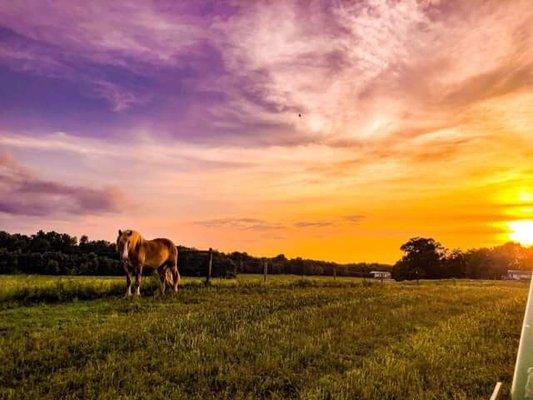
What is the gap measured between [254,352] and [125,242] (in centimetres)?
1454

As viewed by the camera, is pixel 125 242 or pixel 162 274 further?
pixel 162 274

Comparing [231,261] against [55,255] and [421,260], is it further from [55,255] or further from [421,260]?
[421,260]

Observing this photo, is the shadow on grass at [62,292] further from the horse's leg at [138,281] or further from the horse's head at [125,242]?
the horse's head at [125,242]

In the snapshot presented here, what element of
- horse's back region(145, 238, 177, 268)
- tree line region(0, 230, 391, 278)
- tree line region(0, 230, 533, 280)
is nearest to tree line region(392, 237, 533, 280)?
tree line region(0, 230, 533, 280)

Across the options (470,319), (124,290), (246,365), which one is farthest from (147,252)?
(246,365)

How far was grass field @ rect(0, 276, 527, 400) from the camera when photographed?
721cm

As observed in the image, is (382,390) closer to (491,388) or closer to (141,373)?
(491,388)

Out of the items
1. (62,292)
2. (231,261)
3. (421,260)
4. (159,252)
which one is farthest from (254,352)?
(421,260)

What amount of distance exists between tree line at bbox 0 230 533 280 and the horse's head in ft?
27.9

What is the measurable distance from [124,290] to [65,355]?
14.5 metres

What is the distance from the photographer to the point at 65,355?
910 cm

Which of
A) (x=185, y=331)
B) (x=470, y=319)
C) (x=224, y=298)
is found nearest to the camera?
(x=185, y=331)

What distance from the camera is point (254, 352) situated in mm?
9359

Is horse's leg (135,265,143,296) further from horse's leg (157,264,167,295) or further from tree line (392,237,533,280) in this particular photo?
tree line (392,237,533,280)
